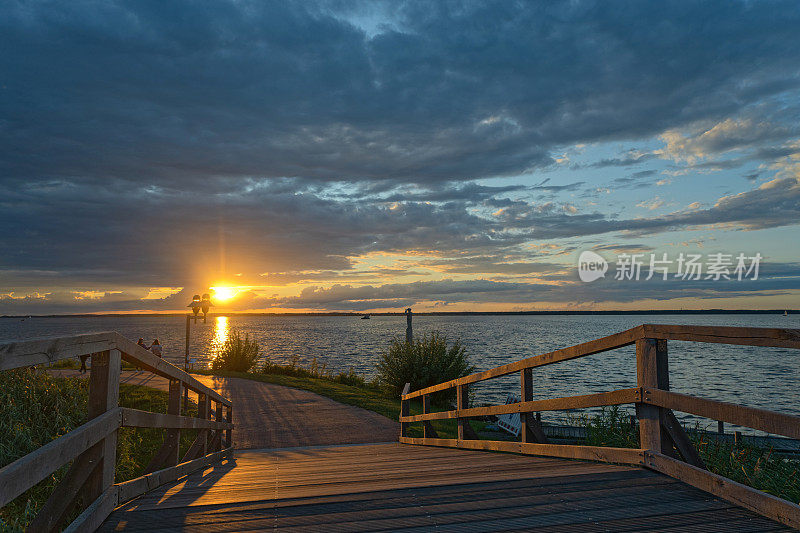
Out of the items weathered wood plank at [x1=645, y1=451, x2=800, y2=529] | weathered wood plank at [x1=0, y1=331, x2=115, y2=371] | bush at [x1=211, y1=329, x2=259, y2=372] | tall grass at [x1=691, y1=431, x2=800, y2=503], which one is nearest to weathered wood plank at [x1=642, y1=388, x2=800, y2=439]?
weathered wood plank at [x1=645, y1=451, x2=800, y2=529]

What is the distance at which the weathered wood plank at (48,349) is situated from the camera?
211 centimetres

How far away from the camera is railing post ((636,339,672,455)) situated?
3627mm

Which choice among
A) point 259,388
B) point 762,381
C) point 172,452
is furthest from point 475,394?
point 172,452

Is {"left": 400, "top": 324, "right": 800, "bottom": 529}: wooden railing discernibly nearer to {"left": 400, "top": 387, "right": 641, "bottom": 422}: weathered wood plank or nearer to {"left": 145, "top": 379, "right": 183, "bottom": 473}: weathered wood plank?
{"left": 400, "top": 387, "right": 641, "bottom": 422}: weathered wood plank

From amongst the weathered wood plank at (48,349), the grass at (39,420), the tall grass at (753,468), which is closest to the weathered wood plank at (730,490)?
the tall grass at (753,468)

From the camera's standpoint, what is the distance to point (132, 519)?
294 cm

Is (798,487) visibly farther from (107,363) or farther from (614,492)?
(107,363)

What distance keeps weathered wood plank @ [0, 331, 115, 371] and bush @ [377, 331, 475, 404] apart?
1462 cm

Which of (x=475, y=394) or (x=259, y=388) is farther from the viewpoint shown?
(x=475, y=394)

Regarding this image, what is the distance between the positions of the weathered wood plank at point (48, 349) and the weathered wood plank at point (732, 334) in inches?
136

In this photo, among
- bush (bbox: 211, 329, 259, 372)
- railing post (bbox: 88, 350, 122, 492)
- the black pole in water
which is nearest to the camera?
railing post (bbox: 88, 350, 122, 492)

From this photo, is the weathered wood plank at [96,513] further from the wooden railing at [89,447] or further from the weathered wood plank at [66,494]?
the weathered wood plank at [66,494]

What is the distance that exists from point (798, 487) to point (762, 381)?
98.8 feet

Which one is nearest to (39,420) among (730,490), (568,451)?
(568,451)
